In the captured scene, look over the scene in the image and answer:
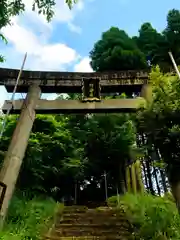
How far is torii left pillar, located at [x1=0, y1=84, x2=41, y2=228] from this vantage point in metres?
7.50

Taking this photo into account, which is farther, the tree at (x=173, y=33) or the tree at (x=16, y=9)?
the tree at (x=173, y=33)

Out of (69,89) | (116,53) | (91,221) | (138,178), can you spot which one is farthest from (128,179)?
(116,53)

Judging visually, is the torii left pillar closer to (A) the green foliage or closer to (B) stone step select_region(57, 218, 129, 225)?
Result: (B) stone step select_region(57, 218, 129, 225)

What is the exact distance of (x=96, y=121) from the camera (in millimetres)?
13539

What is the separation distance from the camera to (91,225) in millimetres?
8227

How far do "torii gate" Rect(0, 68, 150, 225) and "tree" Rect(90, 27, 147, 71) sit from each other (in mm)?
5322

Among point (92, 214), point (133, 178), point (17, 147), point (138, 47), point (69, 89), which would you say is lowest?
point (92, 214)

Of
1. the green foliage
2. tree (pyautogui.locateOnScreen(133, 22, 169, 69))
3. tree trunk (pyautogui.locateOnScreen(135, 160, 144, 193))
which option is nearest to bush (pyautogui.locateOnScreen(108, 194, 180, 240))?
tree trunk (pyautogui.locateOnScreen(135, 160, 144, 193))

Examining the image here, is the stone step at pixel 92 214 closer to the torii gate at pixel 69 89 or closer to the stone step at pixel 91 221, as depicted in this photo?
the stone step at pixel 91 221

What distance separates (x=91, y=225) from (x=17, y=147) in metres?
2.72

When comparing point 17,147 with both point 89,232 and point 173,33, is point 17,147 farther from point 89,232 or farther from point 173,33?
point 173,33

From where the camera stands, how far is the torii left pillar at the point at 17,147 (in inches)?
295

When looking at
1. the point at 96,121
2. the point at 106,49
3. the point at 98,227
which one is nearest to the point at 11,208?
the point at 98,227

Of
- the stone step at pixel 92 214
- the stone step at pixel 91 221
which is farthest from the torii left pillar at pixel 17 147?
the stone step at pixel 92 214
